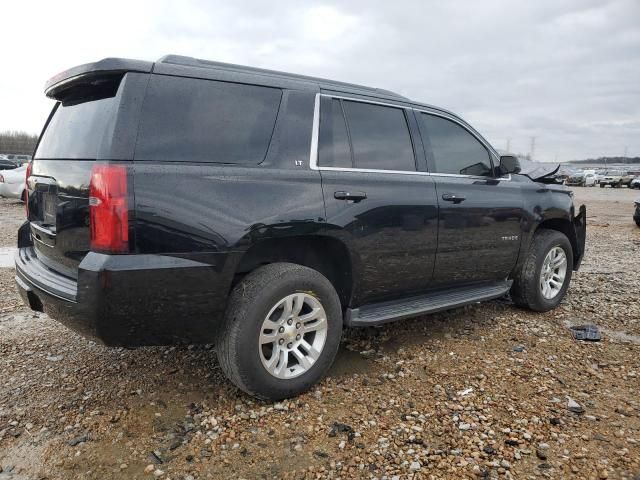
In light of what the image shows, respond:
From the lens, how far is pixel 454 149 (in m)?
4.06

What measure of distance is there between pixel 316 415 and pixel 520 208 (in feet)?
8.98

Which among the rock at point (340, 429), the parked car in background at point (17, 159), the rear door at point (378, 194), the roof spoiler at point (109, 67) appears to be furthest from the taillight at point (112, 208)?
the parked car in background at point (17, 159)

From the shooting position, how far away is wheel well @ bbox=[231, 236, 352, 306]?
9.52 ft

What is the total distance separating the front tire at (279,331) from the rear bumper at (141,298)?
5.5 inches

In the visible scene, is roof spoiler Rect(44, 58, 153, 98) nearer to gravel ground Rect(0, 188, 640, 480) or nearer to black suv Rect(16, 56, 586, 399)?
black suv Rect(16, 56, 586, 399)

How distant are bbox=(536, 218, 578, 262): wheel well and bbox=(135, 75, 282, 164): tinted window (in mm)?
3272

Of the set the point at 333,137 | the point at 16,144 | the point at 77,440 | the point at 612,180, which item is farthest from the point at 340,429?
the point at 16,144

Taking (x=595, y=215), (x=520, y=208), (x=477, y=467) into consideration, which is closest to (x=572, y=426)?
(x=477, y=467)

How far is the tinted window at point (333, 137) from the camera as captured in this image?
3.15 meters

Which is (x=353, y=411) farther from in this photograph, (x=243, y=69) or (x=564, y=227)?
(x=564, y=227)

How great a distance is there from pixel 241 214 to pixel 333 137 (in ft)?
3.11

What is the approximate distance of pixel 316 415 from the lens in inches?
110

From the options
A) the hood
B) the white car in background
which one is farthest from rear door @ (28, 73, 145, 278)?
the white car in background

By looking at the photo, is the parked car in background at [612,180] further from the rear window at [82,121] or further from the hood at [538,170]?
the rear window at [82,121]
